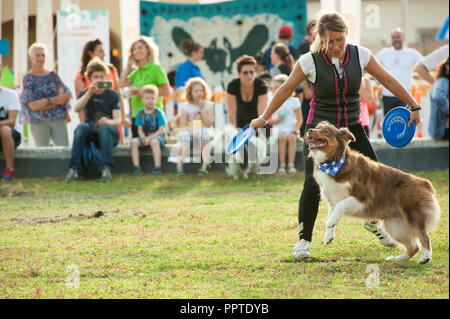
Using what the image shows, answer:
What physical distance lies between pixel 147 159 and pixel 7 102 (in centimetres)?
224

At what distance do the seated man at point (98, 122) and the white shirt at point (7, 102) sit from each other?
36.9 inches

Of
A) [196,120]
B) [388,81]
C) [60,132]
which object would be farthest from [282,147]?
[388,81]

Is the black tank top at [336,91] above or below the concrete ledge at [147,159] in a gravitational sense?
above

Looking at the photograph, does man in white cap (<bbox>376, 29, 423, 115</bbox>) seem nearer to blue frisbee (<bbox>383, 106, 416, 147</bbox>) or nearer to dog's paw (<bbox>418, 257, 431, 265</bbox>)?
blue frisbee (<bbox>383, 106, 416, 147</bbox>)

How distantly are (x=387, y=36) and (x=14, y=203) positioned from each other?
77.5 feet

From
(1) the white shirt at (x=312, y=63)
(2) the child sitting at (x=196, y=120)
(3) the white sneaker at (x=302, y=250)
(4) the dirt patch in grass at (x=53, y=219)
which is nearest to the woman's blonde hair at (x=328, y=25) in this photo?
(1) the white shirt at (x=312, y=63)

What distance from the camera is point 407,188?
4.91 meters

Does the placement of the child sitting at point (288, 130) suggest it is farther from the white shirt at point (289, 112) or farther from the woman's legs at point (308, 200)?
the woman's legs at point (308, 200)

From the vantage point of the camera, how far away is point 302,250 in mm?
5109

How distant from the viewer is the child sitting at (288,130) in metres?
9.95

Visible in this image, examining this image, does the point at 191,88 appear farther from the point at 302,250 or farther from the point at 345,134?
the point at 345,134

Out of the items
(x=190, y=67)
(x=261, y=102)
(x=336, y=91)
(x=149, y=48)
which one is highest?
(x=149, y=48)

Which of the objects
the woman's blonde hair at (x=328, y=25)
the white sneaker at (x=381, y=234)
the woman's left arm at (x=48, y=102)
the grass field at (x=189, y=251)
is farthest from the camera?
the woman's left arm at (x=48, y=102)
